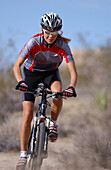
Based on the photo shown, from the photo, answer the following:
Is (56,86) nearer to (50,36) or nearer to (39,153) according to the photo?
(50,36)

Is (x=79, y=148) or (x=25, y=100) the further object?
(x=79, y=148)

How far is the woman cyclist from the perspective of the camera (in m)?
5.40

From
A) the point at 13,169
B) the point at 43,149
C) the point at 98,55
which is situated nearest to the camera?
the point at 43,149

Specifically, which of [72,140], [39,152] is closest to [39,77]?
[39,152]

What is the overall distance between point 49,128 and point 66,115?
10.4 m

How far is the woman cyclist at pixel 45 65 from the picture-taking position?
5.40 m

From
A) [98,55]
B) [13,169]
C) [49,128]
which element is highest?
[98,55]

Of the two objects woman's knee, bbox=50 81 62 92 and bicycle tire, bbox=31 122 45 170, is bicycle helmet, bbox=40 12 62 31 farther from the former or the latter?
bicycle tire, bbox=31 122 45 170

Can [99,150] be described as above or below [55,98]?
below

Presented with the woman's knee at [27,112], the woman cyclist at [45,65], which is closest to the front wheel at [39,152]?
the woman cyclist at [45,65]

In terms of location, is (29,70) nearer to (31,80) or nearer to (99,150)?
(31,80)

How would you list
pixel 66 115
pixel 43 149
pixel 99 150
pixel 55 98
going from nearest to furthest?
pixel 43 149, pixel 55 98, pixel 99 150, pixel 66 115

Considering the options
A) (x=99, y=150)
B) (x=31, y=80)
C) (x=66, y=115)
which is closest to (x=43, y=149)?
(x=31, y=80)

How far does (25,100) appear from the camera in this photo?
556cm
